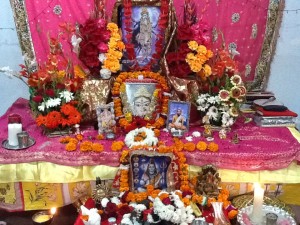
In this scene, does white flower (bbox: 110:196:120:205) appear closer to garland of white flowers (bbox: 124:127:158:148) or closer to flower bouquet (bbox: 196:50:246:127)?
garland of white flowers (bbox: 124:127:158:148)

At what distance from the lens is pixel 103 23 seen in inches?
130

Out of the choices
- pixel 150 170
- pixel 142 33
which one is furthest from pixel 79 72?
pixel 150 170

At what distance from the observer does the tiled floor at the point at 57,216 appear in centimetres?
330

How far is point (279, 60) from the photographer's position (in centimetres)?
407

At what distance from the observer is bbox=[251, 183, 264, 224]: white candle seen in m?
2.56

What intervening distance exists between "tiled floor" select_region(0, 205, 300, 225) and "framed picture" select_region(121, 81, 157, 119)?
0.97 metres

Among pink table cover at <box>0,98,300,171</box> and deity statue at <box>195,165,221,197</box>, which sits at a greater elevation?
pink table cover at <box>0,98,300,171</box>

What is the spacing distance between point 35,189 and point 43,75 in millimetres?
908

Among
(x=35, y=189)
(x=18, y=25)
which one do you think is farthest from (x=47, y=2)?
(x=35, y=189)

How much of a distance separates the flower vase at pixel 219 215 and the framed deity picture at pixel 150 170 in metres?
0.38

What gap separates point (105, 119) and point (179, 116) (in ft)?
1.99

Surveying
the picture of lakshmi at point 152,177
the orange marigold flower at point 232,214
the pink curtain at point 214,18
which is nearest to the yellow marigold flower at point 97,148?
the picture of lakshmi at point 152,177

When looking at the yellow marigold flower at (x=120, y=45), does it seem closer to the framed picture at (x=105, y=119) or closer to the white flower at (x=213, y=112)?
the framed picture at (x=105, y=119)

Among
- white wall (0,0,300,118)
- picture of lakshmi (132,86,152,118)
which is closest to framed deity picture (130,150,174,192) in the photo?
picture of lakshmi (132,86,152,118)
